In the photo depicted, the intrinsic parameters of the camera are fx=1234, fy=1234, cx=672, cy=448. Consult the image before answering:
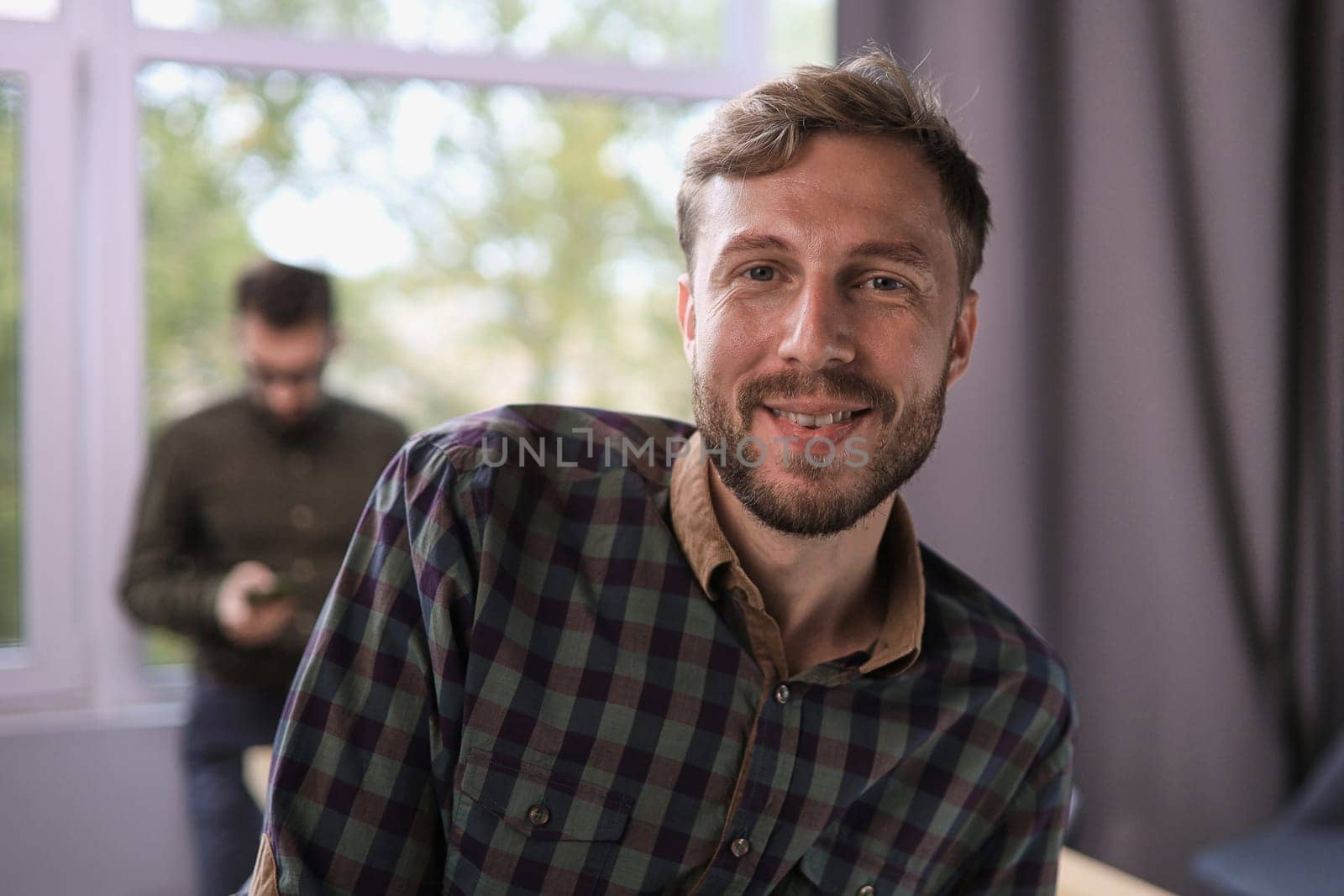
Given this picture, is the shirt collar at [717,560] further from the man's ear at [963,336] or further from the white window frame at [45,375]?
the white window frame at [45,375]

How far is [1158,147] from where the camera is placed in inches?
115

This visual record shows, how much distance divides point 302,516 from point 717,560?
67.0 inches

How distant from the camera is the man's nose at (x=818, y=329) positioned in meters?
1.13

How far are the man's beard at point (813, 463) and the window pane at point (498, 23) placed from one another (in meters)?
2.33

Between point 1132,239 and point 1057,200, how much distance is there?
20cm

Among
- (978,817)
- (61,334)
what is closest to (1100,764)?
(978,817)

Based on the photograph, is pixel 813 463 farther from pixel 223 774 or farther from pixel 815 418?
pixel 223 774

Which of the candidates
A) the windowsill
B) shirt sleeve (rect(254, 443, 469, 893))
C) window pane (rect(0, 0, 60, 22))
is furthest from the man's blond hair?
window pane (rect(0, 0, 60, 22))

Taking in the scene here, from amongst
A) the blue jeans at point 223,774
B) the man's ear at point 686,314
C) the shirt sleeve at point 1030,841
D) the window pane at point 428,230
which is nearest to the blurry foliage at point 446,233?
the window pane at point 428,230

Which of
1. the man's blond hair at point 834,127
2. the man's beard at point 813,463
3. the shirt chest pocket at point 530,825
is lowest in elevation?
the shirt chest pocket at point 530,825

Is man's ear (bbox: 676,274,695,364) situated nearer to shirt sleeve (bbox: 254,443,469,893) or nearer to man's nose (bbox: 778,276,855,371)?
man's nose (bbox: 778,276,855,371)

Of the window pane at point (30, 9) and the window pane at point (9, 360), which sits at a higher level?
the window pane at point (30, 9)

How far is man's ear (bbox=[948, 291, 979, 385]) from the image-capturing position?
4.31 feet

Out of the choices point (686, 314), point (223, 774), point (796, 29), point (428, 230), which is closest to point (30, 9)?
point (428, 230)
